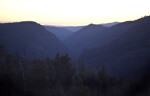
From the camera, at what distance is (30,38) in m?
115

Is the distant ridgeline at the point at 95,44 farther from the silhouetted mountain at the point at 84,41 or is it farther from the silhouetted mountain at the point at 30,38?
the silhouetted mountain at the point at 84,41

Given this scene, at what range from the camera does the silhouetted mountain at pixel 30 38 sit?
333 ft

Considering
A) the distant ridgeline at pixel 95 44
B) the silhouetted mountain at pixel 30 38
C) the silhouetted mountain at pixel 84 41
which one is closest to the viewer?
the distant ridgeline at pixel 95 44

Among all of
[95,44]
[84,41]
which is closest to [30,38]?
[95,44]

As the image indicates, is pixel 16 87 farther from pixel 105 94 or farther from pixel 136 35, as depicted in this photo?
pixel 136 35

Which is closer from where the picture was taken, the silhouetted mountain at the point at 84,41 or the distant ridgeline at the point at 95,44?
the distant ridgeline at the point at 95,44

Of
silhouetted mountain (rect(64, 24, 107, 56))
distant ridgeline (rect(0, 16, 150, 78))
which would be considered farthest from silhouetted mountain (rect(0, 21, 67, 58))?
silhouetted mountain (rect(64, 24, 107, 56))

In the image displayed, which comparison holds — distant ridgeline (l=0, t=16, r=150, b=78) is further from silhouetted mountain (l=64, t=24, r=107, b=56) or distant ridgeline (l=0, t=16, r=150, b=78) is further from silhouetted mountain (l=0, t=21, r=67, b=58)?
silhouetted mountain (l=64, t=24, r=107, b=56)

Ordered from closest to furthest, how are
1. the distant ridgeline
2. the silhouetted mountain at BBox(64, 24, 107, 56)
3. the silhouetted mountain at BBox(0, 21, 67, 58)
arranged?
the distant ridgeline → the silhouetted mountain at BBox(0, 21, 67, 58) → the silhouetted mountain at BBox(64, 24, 107, 56)

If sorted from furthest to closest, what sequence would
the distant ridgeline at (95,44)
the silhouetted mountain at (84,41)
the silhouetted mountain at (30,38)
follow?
the silhouetted mountain at (84,41) → the silhouetted mountain at (30,38) → the distant ridgeline at (95,44)

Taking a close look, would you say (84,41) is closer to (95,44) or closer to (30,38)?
(95,44)

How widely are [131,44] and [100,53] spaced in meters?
13.1

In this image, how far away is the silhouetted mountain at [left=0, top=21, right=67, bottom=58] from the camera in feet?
333

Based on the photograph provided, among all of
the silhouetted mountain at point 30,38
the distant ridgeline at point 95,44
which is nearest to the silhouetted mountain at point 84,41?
the distant ridgeline at point 95,44
